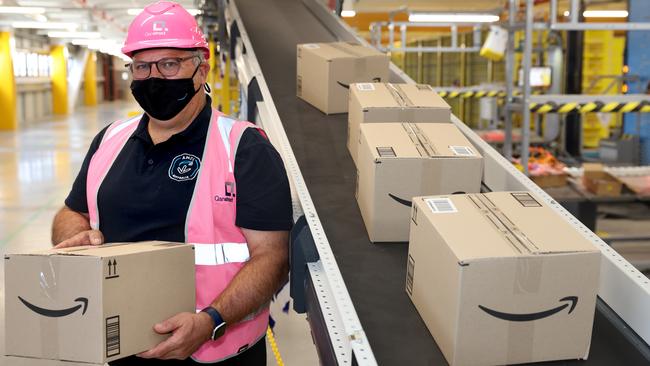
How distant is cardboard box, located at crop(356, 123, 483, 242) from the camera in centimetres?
246

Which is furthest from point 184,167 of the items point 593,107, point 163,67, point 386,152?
point 593,107

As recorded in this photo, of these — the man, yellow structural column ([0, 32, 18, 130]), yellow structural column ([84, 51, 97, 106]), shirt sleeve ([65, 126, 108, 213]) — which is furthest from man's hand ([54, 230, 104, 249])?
yellow structural column ([84, 51, 97, 106])

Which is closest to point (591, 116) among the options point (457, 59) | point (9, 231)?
point (457, 59)

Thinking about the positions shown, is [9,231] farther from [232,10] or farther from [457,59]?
[457,59]

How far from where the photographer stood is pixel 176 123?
2195mm

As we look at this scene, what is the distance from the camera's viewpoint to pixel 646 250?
Answer: 7.40m

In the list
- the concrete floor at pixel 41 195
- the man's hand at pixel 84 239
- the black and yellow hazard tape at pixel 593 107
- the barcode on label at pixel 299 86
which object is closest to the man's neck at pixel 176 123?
the man's hand at pixel 84 239

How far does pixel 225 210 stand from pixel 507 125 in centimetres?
556

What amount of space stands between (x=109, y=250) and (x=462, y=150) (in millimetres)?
1396

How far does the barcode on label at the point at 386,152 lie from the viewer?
2.45 m

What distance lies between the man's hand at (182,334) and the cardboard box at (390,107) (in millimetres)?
1332

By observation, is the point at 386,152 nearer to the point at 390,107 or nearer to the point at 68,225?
the point at 390,107

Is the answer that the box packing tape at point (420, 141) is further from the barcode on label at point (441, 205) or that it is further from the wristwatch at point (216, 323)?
the wristwatch at point (216, 323)

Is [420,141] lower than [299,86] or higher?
lower
